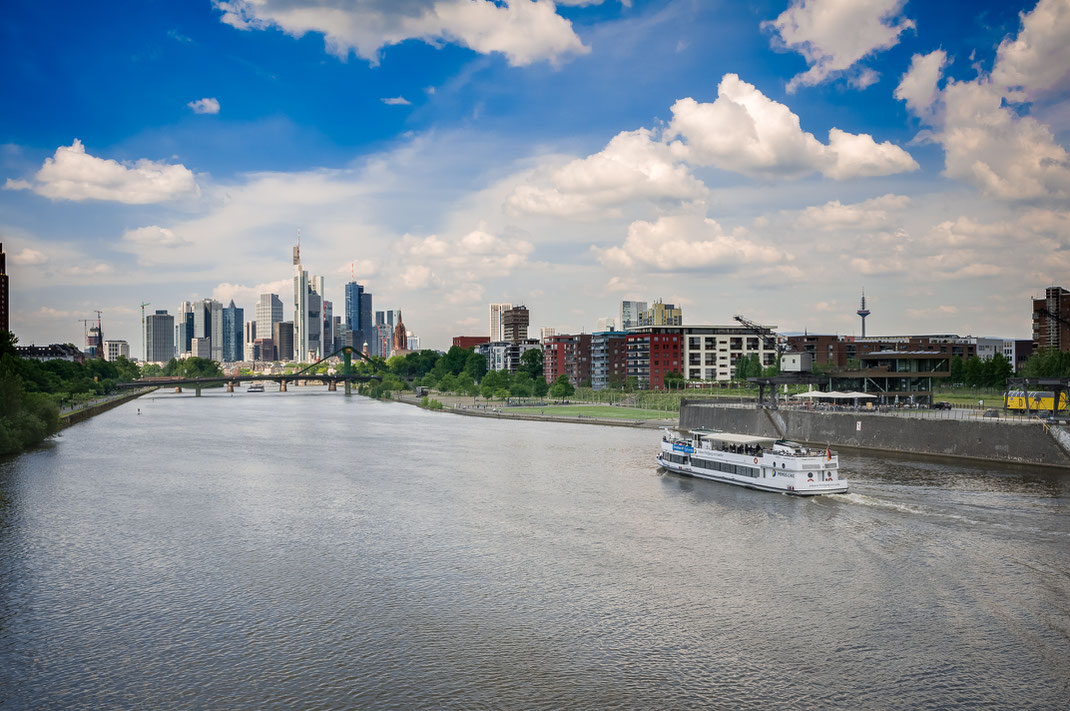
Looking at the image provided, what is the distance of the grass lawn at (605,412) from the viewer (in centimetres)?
8762

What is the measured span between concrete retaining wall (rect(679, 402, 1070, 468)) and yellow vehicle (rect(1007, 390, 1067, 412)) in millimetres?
6219

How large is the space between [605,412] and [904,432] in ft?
146

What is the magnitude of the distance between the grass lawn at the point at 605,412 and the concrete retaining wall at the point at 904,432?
14214mm

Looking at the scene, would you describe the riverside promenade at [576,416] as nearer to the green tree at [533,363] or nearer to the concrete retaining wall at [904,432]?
the concrete retaining wall at [904,432]

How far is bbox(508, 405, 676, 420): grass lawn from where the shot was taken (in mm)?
87625

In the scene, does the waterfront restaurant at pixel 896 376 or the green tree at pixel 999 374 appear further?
the green tree at pixel 999 374

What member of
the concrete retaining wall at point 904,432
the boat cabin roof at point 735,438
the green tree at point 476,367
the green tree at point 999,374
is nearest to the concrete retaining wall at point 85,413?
the boat cabin roof at point 735,438

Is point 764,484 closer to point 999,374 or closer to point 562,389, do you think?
point 999,374

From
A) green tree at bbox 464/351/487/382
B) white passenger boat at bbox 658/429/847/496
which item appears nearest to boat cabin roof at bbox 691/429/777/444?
white passenger boat at bbox 658/429/847/496

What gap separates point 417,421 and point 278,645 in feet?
248

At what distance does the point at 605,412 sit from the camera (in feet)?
314

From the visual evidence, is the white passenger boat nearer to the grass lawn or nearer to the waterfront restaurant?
the waterfront restaurant

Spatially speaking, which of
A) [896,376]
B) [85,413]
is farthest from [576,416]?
[85,413]

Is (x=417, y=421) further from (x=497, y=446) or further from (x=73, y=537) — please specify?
(x=73, y=537)
